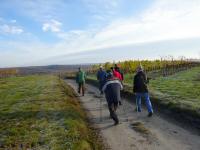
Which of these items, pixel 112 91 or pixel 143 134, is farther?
pixel 112 91

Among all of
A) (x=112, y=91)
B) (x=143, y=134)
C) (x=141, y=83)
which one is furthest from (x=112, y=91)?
(x=143, y=134)

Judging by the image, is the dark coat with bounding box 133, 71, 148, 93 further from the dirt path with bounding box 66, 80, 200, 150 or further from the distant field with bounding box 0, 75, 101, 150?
the distant field with bounding box 0, 75, 101, 150

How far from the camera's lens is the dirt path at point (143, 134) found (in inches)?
404

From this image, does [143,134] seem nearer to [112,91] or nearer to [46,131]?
[112,91]

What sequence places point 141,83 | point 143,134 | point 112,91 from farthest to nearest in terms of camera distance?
point 141,83 < point 112,91 < point 143,134

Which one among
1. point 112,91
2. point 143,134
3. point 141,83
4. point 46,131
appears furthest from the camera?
point 141,83

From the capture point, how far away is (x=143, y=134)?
38.7ft

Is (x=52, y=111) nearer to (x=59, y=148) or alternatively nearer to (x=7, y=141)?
(x=7, y=141)

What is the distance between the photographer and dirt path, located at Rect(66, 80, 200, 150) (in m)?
10.3

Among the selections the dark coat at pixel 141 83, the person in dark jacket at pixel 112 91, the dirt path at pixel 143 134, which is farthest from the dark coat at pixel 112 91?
the dark coat at pixel 141 83

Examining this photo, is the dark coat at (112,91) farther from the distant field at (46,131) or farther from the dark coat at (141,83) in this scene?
the dark coat at (141,83)

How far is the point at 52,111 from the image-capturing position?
16.6 meters

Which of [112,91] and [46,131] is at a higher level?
[112,91]

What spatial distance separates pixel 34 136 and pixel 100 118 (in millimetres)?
4486
